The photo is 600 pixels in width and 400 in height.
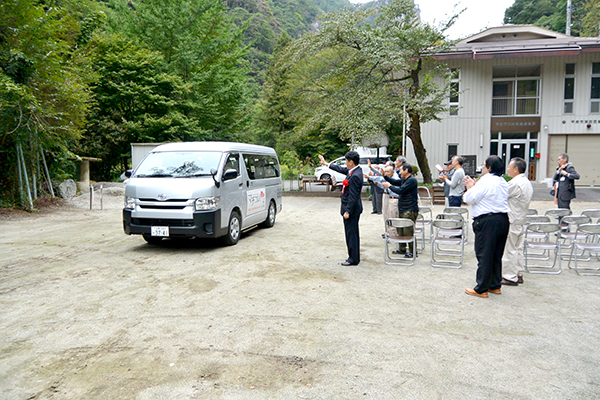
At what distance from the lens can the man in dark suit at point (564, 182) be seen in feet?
30.4

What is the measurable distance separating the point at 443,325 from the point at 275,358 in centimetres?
191

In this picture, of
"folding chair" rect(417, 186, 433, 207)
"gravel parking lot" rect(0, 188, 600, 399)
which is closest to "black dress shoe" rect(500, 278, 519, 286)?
"gravel parking lot" rect(0, 188, 600, 399)

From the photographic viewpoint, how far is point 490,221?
506 centimetres

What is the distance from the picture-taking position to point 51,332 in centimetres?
412

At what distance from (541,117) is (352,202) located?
22300 mm

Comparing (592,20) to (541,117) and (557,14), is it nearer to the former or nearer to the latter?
(557,14)

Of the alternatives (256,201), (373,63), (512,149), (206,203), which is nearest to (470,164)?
(512,149)

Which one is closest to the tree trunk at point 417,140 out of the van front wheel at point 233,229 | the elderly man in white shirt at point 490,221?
the van front wheel at point 233,229

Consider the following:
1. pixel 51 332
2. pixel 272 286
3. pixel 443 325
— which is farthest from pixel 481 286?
pixel 51 332

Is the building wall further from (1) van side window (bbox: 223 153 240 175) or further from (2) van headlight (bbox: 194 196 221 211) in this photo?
(2) van headlight (bbox: 194 196 221 211)

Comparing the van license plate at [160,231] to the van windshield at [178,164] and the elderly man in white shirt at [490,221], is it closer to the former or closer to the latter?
the van windshield at [178,164]

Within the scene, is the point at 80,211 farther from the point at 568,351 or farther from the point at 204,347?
the point at 568,351

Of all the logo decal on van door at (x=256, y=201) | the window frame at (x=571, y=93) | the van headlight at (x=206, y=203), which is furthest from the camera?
the window frame at (x=571, y=93)

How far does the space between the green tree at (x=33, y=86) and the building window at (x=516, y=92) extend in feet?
73.5
